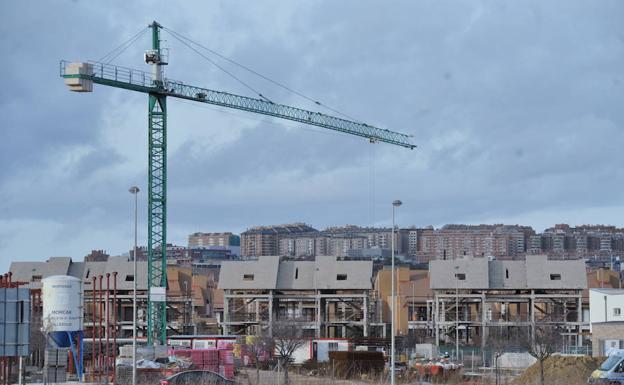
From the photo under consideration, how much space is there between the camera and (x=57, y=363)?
59.4m

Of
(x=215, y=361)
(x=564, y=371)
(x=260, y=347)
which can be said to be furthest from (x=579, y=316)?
(x=215, y=361)

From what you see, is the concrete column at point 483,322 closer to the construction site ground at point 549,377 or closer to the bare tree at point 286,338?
the bare tree at point 286,338

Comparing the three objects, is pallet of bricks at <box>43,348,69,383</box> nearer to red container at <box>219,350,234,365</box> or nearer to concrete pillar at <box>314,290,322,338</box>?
red container at <box>219,350,234,365</box>

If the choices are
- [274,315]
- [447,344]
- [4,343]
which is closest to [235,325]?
[274,315]

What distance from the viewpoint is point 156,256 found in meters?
96.4

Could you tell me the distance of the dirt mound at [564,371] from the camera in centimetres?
5262

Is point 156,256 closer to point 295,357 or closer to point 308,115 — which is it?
point 295,357

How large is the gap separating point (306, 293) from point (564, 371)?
49.5 m

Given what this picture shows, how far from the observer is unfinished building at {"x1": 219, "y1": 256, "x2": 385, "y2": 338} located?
99.7m

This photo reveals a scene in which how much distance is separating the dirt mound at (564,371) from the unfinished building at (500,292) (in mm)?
39995

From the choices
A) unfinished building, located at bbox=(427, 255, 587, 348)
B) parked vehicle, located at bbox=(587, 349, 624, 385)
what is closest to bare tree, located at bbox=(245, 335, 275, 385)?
unfinished building, located at bbox=(427, 255, 587, 348)

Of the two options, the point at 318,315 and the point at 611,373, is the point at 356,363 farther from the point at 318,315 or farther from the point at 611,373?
the point at 318,315

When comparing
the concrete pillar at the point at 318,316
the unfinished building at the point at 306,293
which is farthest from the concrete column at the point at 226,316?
the concrete pillar at the point at 318,316

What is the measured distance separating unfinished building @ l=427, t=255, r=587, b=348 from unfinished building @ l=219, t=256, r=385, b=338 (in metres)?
6.12
